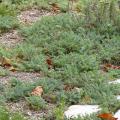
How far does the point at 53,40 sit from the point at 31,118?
2.56m

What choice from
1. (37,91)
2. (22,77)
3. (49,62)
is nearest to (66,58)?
(49,62)

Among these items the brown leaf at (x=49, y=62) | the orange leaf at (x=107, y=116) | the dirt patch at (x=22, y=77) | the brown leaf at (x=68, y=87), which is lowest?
the dirt patch at (x=22, y=77)

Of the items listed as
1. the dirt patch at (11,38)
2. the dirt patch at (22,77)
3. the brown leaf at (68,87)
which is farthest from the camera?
the dirt patch at (11,38)

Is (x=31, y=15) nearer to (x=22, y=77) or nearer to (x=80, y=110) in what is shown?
(x=22, y=77)

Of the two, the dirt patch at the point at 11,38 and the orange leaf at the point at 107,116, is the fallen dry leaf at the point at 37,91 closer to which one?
the orange leaf at the point at 107,116

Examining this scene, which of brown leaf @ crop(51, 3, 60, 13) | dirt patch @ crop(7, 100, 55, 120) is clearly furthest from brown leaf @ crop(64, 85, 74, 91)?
brown leaf @ crop(51, 3, 60, 13)

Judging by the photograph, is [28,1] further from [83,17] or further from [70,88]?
[70,88]

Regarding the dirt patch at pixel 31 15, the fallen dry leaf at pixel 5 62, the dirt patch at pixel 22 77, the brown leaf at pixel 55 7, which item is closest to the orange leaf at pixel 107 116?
the dirt patch at pixel 22 77

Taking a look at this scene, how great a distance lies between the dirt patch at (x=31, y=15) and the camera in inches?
345

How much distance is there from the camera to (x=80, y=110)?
5.11 m

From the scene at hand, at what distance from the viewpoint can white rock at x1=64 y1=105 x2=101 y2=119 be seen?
16.2 feet

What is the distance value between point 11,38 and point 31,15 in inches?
58.0

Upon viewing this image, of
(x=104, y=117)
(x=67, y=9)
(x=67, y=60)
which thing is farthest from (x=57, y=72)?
(x=67, y=9)

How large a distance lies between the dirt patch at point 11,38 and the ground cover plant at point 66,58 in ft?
0.32
